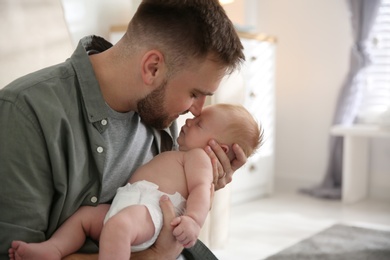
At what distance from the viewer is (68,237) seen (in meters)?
1.19

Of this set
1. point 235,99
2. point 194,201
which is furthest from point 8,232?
point 235,99

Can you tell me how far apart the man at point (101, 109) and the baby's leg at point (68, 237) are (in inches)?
0.7

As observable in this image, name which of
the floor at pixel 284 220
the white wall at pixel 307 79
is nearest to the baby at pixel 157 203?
the floor at pixel 284 220

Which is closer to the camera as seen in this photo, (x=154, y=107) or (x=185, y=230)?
(x=185, y=230)

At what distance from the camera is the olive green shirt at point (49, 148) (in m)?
1.12

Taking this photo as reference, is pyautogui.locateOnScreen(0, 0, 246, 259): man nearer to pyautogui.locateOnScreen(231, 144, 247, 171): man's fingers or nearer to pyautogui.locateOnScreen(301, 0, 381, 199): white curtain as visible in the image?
pyautogui.locateOnScreen(231, 144, 247, 171): man's fingers

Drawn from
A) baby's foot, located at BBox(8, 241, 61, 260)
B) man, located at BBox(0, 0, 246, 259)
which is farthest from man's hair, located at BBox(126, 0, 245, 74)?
baby's foot, located at BBox(8, 241, 61, 260)

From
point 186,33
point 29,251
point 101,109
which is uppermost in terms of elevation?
point 186,33

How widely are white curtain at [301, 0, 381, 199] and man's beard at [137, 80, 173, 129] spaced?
2.69m

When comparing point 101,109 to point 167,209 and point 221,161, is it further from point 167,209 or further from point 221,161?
point 221,161

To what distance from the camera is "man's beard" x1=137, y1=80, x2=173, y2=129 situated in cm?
131

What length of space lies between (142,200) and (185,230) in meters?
0.12

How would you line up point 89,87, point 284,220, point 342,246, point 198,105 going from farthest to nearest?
1. point 284,220
2. point 342,246
3. point 198,105
4. point 89,87

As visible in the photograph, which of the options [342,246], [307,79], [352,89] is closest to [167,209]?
[342,246]
